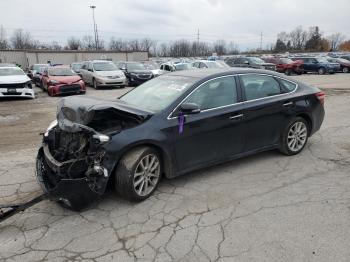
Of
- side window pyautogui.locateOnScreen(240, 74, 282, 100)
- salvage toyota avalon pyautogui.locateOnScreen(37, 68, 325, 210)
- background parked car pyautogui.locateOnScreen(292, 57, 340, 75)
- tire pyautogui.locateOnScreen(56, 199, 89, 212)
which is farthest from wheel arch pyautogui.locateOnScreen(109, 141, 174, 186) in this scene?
background parked car pyautogui.locateOnScreen(292, 57, 340, 75)

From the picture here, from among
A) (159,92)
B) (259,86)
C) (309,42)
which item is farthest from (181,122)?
(309,42)

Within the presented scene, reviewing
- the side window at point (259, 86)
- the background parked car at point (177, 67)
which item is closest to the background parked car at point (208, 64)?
the background parked car at point (177, 67)

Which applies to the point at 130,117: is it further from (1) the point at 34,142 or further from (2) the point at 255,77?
Answer: (1) the point at 34,142

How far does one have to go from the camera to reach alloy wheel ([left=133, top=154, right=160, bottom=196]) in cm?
404

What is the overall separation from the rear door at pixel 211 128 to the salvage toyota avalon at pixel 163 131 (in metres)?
0.01

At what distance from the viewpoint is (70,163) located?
3777 mm

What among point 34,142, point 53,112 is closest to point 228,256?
point 34,142

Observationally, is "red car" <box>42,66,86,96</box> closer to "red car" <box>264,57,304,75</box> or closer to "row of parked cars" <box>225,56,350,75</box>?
"row of parked cars" <box>225,56,350,75</box>

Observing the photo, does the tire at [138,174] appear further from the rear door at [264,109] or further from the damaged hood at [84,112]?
the rear door at [264,109]

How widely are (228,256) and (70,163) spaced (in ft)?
6.51

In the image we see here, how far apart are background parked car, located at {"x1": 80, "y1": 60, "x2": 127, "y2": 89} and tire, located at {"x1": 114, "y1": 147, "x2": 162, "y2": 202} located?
16.0m

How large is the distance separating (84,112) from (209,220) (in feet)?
6.23

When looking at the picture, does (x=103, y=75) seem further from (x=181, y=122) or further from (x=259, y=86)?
(x=181, y=122)

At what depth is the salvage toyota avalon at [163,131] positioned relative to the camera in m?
3.79
